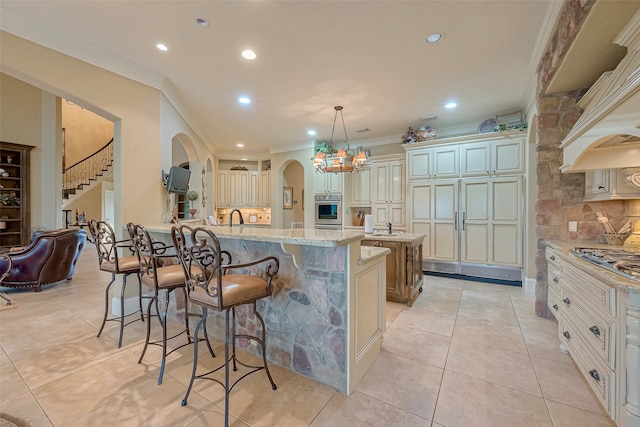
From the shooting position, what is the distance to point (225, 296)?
1456 millimetres

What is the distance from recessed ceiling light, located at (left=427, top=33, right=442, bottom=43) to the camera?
2.50m

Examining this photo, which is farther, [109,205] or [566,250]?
[109,205]

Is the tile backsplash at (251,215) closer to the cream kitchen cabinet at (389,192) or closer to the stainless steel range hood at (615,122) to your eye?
the cream kitchen cabinet at (389,192)

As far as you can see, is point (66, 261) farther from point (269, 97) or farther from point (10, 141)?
point (269, 97)

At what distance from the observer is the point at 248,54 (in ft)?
9.27

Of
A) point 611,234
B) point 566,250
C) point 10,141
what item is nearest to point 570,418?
point 566,250

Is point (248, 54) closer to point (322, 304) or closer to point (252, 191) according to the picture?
point (322, 304)

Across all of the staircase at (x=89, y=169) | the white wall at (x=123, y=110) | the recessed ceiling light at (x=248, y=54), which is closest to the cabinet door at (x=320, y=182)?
the white wall at (x=123, y=110)

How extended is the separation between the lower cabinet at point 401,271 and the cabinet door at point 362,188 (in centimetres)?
258

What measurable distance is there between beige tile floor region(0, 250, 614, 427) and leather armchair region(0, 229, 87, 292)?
1335mm

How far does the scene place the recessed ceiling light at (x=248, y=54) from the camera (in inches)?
109

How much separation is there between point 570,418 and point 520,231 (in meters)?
3.36

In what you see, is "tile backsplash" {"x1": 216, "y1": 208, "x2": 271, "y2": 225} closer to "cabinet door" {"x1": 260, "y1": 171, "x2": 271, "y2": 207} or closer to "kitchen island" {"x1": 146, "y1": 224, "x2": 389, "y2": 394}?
"cabinet door" {"x1": 260, "y1": 171, "x2": 271, "y2": 207}

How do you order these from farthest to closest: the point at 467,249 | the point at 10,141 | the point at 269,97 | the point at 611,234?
the point at 10,141, the point at 467,249, the point at 269,97, the point at 611,234
